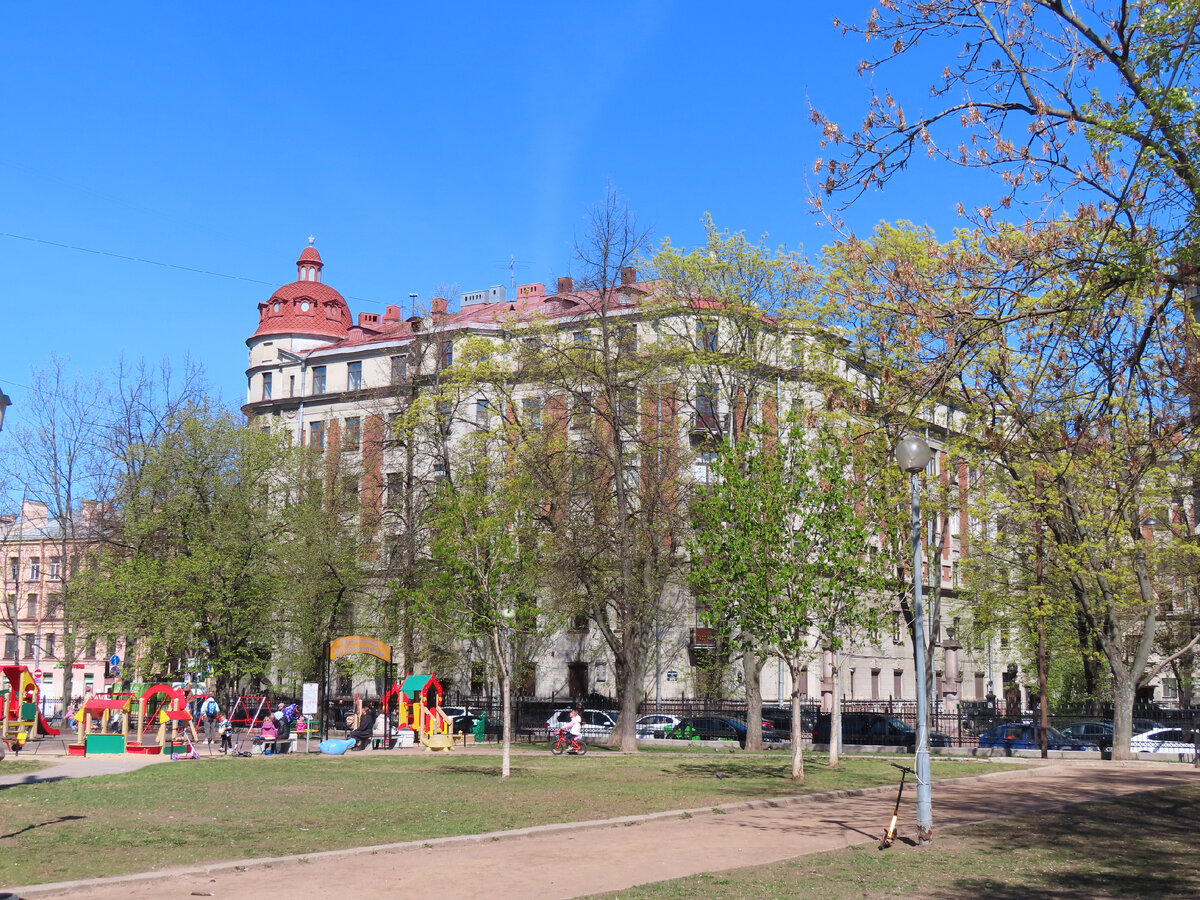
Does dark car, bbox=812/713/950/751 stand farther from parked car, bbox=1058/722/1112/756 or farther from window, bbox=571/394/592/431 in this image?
window, bbox=571/394/592/431

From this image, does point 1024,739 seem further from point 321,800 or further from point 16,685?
point 16,685

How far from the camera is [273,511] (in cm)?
5619

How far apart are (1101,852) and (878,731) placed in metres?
25.8

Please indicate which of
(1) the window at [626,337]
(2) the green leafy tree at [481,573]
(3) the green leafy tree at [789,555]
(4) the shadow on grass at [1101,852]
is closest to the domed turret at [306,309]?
(1) the window at [626,337]

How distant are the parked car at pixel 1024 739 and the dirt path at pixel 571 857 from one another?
18194mm

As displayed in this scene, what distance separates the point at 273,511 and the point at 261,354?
792 inches

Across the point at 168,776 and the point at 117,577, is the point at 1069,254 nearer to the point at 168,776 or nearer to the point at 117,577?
the point at 168,776

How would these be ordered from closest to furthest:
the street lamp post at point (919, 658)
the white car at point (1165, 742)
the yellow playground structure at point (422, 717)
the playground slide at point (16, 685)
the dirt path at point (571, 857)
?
the dirt path at point (571, 857), the street lamp post at point (919, 658), the playground slide at point (16, 685), the white car at point (1165, 742), the yellow playground structure at point (422, 717)

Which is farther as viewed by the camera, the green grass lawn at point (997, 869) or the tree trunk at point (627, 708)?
the tree trunk at point (627, 708)

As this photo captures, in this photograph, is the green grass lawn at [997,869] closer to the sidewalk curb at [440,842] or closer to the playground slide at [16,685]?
the sidewalk curb at [440,842]

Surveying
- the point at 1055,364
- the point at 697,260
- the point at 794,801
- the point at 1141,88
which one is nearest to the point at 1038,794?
the point at 794,801

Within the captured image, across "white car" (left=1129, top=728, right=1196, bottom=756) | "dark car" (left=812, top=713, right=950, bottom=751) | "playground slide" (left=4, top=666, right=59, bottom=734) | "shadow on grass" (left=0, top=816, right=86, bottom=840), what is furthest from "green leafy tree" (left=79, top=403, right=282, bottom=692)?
"white car" (left=1129, top=728, right=1196, bottom=756)

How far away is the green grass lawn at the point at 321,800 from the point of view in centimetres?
1383

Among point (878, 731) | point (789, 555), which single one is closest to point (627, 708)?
point (878, 731)
